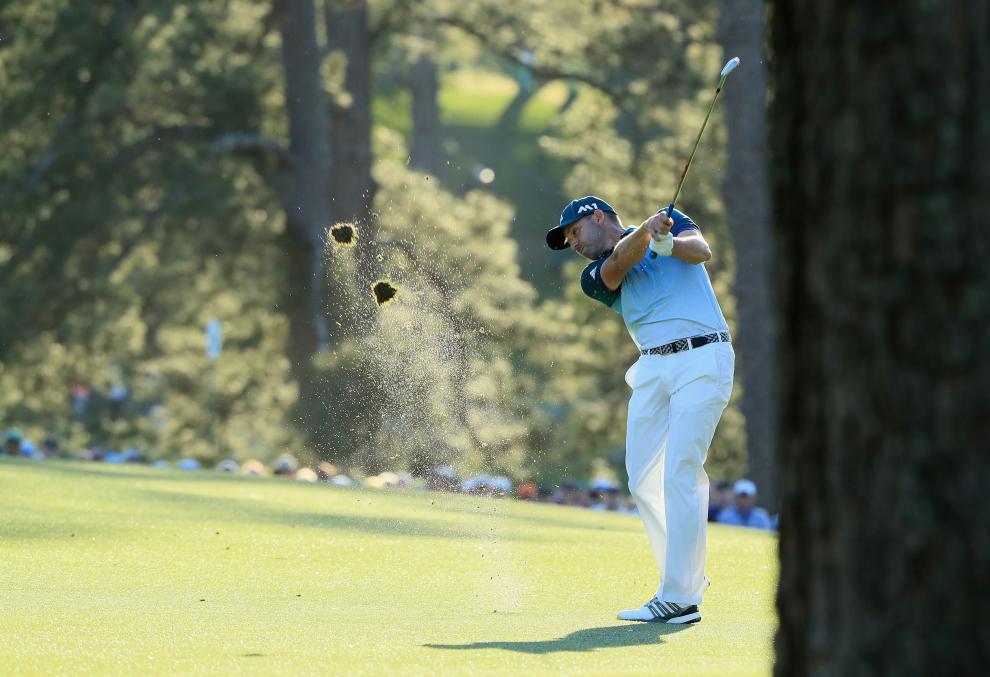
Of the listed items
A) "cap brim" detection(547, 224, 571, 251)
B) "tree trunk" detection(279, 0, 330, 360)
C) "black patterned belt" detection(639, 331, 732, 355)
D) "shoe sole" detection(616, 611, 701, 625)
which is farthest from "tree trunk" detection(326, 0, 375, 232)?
"shoe sole" detection(616, 611, 701, 625)

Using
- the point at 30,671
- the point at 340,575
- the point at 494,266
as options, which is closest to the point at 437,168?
the point at 494,266

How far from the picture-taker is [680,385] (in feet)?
19.8

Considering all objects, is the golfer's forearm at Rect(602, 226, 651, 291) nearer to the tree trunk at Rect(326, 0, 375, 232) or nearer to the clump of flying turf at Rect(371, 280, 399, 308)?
the clump of flying turf at Rect(371, 280, 399, 308)

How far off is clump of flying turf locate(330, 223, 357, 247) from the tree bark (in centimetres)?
1276

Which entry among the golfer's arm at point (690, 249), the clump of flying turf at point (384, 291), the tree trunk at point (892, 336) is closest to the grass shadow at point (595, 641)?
the golfer's arm at point (690, 249)

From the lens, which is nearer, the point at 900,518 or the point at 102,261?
the point at 900,518

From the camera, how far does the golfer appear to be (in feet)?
19.6

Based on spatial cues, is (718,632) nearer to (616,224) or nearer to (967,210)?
(616,224)

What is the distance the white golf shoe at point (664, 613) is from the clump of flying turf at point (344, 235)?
404cm

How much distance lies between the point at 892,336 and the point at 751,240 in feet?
63.0

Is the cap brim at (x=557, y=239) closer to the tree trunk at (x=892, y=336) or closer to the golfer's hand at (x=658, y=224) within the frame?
the golfer's hand at (x=658, y=224)

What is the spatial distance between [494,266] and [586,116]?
5324 millimetres

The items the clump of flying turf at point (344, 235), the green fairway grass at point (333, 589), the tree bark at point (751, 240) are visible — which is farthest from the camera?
the tree bark at point (751, 240)

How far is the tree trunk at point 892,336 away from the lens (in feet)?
7.97
